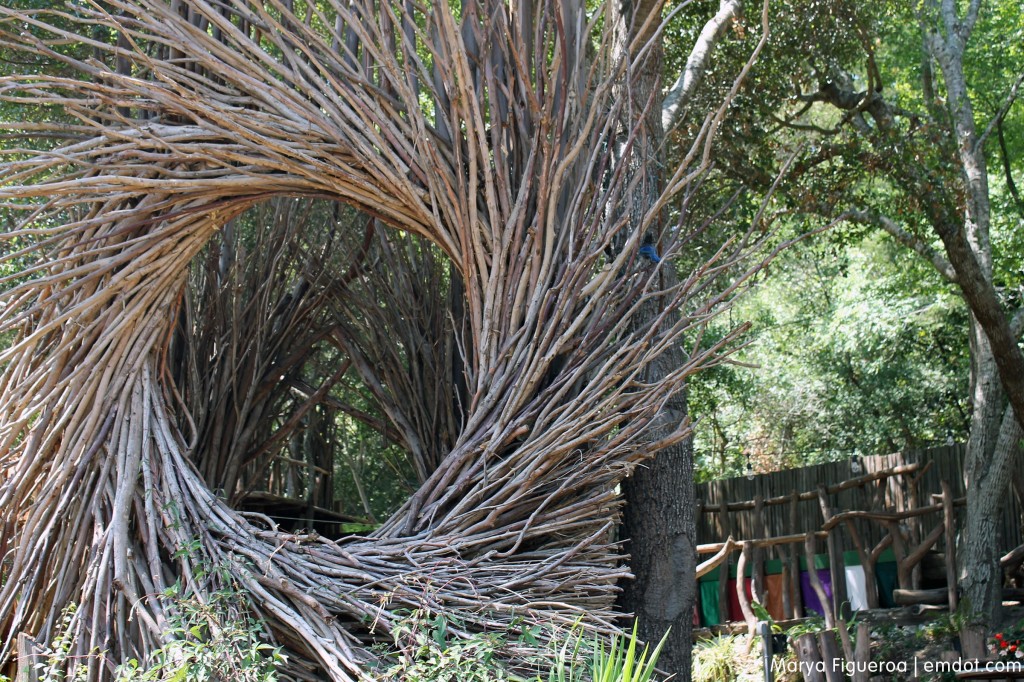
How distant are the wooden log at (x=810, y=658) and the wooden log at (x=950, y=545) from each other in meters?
2.75

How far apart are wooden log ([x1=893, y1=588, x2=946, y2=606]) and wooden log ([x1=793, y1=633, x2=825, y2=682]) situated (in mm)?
3023

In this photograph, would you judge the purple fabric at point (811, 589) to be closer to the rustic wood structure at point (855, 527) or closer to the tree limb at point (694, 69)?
the rustic wood structure at point (855, 527)

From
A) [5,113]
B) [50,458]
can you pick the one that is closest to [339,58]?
[50,458]

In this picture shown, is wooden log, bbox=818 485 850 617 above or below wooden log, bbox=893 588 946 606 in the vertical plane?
above

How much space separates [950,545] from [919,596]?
57 cm

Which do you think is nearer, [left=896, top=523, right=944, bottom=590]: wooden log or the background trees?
the background trees

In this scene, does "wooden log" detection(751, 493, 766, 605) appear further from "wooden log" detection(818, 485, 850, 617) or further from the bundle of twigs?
the bundle of twigs

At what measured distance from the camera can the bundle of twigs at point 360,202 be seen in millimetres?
2713

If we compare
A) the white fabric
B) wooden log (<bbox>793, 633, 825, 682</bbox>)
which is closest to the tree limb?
wooden log (<bbox>793, 633, 825, 682</bbox>)

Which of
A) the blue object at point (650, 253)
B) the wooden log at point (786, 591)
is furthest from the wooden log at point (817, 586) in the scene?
the blue object at point (650, 253)

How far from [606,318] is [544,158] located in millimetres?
525

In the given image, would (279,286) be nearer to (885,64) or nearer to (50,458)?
(50,458)

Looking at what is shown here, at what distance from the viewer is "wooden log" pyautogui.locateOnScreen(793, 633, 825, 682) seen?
4777 mm

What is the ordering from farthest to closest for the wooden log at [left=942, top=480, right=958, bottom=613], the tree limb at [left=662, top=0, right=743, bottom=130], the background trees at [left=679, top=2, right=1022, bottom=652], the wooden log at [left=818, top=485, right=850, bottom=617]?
the wooden log at [left=818, top=485, right=850, bottom=617] → the wooden log at [left=942, top=480, right=958, bottom=613] → the background trees at [left=679, top=2, right=1022, bottom=652] → the tree limb at [left=662, top=0, right=743, bottom=130]
